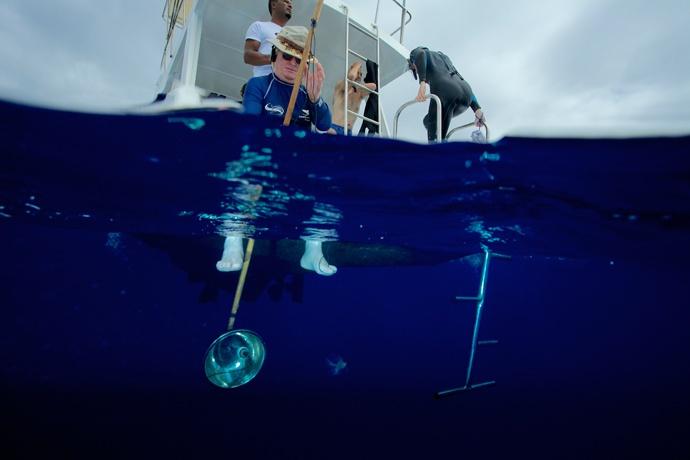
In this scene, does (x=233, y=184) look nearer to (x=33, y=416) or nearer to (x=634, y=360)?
(x=33, y=416)

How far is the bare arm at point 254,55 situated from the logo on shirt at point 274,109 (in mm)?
830

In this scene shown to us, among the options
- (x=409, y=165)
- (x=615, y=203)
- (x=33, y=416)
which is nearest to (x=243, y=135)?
(x=409, y=165)

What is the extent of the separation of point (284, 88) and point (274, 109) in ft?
1.05

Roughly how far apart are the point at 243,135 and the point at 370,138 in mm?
1005

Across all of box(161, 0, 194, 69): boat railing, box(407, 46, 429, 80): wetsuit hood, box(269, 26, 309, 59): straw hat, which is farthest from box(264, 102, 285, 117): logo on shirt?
box(161, 0, 194, 69): boat railing

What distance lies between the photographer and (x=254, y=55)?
3580 mm

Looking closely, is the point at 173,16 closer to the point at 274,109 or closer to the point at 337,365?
the point at 274,109

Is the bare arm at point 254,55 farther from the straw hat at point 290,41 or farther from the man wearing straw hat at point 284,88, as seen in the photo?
the straw hat at point 290,41

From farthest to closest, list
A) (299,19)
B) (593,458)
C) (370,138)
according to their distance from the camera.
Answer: (593,458) → (299,19) → (370,138)

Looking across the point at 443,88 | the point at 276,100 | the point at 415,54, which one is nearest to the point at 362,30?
the point at 415,54

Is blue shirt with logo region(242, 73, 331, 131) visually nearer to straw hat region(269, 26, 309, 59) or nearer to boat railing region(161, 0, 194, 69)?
straw hat region(269, 26, 309, 59)

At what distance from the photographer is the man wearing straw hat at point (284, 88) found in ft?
9.96

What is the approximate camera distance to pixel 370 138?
2.38m

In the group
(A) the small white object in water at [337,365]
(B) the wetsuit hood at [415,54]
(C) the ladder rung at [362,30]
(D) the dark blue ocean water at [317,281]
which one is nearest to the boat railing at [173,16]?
(C) the ladder rung at [362,30]
